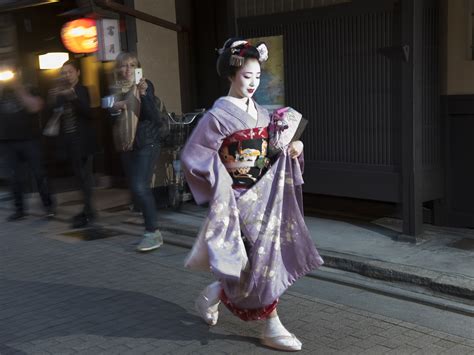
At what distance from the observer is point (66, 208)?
9.27 m

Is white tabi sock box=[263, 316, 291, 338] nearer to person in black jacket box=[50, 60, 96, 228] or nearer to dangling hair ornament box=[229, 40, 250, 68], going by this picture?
dangling hair ornament box=[229, 40, 250, 68]

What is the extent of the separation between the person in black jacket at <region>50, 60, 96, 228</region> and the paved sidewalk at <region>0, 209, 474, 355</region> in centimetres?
151

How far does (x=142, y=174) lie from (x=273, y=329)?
296cm

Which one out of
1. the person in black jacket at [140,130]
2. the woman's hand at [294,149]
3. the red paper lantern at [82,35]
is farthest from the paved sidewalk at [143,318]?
the red paper lantern at [82,35]

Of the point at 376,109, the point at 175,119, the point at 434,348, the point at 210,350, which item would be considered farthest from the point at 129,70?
the point at 434,348

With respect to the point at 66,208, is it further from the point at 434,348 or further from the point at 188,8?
the point at 434,348

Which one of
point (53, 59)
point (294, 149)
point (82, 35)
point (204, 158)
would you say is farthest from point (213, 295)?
point (53, 59)

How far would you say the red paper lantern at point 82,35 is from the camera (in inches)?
353

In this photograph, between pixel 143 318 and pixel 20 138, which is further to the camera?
pixel 20 138

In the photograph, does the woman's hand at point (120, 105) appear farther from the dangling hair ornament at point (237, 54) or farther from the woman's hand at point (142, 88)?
the dangling hair ornament at point (237, 54)

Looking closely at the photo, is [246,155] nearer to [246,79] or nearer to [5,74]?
[246,79]

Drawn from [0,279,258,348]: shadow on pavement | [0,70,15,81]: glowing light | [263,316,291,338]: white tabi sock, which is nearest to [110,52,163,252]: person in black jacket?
[0,279,258,348]: shadow on pavement

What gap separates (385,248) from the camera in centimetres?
596

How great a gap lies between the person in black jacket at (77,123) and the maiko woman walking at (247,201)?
389 centimetres
